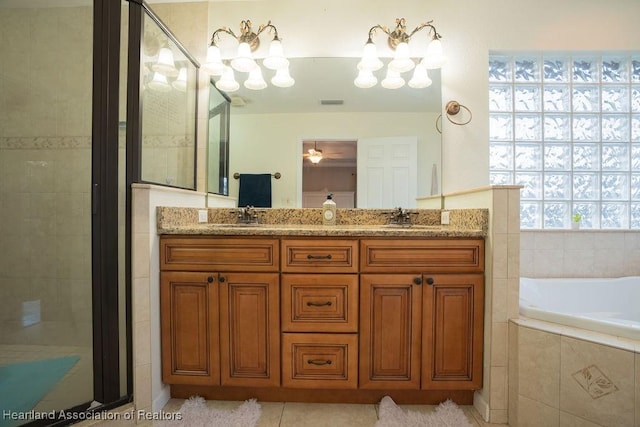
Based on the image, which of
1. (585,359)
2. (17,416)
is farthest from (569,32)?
(17,416)

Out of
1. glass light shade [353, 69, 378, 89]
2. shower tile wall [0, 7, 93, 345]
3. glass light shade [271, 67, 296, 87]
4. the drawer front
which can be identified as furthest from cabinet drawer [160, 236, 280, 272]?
glass light shade [353, 69, 378, 89]

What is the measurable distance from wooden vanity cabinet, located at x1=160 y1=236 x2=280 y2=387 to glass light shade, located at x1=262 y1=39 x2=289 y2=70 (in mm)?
1227

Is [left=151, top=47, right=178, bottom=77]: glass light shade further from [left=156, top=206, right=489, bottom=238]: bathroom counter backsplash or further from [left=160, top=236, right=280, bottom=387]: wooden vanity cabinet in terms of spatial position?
[left=160, top=236, right=280, bottom=387]: wooden vanity cabinet

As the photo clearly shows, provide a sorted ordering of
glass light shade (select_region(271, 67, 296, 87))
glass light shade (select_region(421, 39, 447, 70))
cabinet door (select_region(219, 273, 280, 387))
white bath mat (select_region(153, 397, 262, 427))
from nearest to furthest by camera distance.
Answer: white bath mat (select_region(153, 397, 262, 427)), cabinet door (select_region(219, 273, 280, 387)), glass light shade (select_region(421, 39, 447, 70)), glass light shade (select_region(271, 67, 296, 87))

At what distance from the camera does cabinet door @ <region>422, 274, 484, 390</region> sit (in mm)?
1311

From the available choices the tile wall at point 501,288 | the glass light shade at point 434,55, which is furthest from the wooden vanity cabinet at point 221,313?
the glass light shade at point 434,55

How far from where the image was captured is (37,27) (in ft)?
5.69

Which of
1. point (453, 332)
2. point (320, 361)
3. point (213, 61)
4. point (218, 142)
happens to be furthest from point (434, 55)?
point (320, 361)

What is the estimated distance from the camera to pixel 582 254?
1.85 metres

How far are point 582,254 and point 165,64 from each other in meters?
3.12

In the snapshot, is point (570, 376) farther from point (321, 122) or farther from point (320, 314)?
point (321, 122)

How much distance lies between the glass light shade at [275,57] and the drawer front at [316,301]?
1.41 m

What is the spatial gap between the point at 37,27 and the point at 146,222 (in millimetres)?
1718

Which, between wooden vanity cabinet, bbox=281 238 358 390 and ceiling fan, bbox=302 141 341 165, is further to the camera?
ceiling fan, bbox=302 141 341 165
